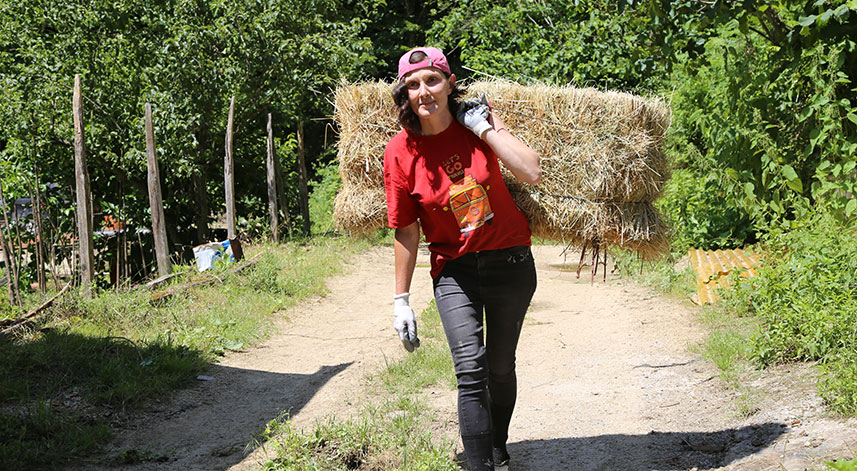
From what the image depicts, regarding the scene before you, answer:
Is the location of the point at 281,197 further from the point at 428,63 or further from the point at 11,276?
the point at 428,63

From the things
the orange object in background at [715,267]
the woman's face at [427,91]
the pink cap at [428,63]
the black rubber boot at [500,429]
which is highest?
the pink cap at [428,63]

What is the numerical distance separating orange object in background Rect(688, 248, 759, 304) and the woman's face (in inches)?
154

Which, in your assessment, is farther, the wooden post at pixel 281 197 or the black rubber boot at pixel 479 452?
the wooden post at pixel 281 197

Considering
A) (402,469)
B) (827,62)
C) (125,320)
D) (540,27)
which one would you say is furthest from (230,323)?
(540,27)

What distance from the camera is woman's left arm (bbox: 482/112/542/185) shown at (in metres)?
3.15

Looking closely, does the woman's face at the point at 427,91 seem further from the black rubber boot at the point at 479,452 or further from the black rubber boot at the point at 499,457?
the black rubber boot at the point at 499,457

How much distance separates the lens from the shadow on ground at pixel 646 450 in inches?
146

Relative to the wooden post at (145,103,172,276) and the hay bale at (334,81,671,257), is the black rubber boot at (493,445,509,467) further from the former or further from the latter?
the wooden post at (145,103,172,276)

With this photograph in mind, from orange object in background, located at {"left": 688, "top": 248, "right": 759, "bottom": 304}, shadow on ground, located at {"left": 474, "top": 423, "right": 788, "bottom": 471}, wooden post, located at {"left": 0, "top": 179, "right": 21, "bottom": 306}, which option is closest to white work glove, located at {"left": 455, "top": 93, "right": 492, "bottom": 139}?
shadow on ground, located at {"left": 474, "top": 423, "right": 788, "bottom": 471}

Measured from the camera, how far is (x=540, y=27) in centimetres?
1288

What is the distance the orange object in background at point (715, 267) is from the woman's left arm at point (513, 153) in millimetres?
3659

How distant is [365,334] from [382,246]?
6144 millimetres

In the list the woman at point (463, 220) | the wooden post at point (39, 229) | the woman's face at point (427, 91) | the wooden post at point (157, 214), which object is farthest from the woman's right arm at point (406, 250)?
the wooden post at point (157, 214)

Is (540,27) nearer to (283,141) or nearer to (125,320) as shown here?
(283,141)
